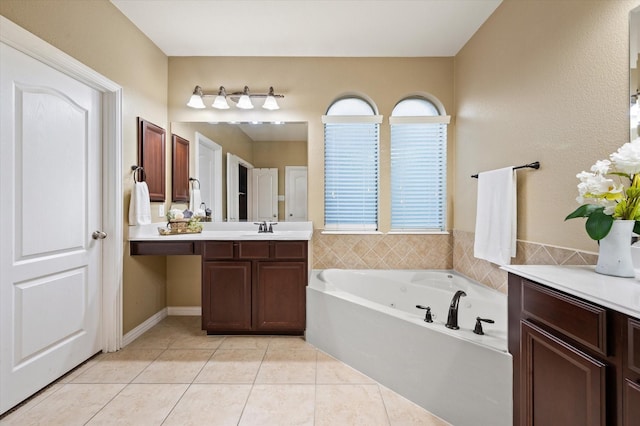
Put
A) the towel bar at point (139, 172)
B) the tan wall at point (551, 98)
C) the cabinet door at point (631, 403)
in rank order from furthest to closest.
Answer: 1. the towel bar at point (139, 172)
2. the tan wall at point (551, 98)
3. the cabinet door at point (631, 403)

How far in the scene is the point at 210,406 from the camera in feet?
5.56

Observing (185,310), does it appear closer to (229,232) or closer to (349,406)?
(229,232)

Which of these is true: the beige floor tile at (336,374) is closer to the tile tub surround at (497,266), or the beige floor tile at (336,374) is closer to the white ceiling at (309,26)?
the tile tub surround at (497,266)

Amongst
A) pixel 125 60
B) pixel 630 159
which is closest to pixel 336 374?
pixel 630 159

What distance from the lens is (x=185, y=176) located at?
3.04m

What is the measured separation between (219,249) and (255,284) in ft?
1.37

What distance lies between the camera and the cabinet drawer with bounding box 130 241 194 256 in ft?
8.09

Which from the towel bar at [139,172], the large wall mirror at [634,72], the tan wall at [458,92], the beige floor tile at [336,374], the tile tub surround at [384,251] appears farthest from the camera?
the tile tub surround at [384,251]

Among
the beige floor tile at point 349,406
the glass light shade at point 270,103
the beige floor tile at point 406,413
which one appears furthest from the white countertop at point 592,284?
the glass light shade at point 270,103

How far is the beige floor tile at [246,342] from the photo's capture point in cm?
239

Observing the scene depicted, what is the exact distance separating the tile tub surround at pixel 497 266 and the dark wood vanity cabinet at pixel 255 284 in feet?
4.72

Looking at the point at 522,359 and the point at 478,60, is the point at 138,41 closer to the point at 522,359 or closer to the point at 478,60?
the point at 478,60

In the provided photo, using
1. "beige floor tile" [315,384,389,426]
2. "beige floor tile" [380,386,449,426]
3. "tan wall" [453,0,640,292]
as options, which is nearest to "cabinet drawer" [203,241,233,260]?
"beige floor tile" [315,384,389,426]

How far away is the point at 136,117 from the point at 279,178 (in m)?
1.33
